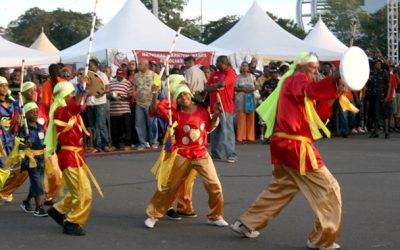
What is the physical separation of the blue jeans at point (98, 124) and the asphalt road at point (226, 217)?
2459 millimetres

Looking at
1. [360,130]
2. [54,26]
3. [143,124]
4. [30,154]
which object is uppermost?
[54,26]

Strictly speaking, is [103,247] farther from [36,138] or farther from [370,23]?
[370,23]

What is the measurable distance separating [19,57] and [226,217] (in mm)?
11257

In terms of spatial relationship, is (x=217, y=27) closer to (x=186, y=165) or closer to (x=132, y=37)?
(x=132, y=37)

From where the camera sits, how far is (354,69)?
6.09 m

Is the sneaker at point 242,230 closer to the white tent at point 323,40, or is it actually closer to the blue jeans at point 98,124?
the blue jeans at point 98,124

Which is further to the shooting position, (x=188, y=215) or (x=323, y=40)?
(x=323, y=40)

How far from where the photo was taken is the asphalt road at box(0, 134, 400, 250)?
23.0 feet

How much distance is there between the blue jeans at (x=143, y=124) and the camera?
613 inches

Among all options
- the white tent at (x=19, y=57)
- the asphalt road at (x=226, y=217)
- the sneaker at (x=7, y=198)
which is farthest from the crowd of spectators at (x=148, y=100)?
the sneaker at (x=7, y=198)

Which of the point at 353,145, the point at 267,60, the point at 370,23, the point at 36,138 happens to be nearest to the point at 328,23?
the point at 370,23

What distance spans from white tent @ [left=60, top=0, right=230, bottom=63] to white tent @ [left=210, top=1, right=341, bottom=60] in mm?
2538

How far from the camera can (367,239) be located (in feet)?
22.7

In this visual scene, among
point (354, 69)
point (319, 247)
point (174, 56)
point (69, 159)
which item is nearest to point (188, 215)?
point (69, 159)
